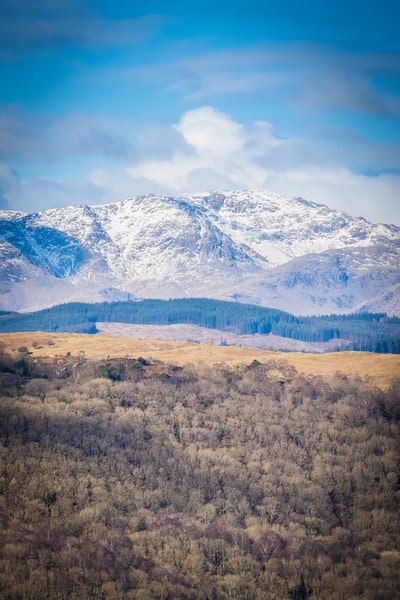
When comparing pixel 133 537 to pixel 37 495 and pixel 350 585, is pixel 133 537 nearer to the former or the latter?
pixel 37 495

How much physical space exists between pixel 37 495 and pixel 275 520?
52.4 metres

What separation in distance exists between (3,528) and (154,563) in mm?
28708

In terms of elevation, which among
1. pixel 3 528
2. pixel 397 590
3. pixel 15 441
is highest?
pixel 15 441

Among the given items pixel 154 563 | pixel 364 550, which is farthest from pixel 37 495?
pixel 364 550

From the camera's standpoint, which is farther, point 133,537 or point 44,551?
point 133,537

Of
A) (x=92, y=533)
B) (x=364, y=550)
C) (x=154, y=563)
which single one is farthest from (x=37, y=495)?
(x=364, y=550)

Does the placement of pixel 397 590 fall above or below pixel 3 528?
below

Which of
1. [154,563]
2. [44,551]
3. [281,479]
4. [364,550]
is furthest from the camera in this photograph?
[281,479]

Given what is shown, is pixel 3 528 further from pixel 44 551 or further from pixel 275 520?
pixel 275 520

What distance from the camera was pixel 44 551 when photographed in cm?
15012

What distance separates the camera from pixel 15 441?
184 metres

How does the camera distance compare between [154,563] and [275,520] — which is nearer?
[154,563]

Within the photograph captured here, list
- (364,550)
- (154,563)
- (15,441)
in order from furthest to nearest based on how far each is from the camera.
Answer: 1. (15,441)
2. (364,550)
3. (154,563)

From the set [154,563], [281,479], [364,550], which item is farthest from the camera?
[281,479]
